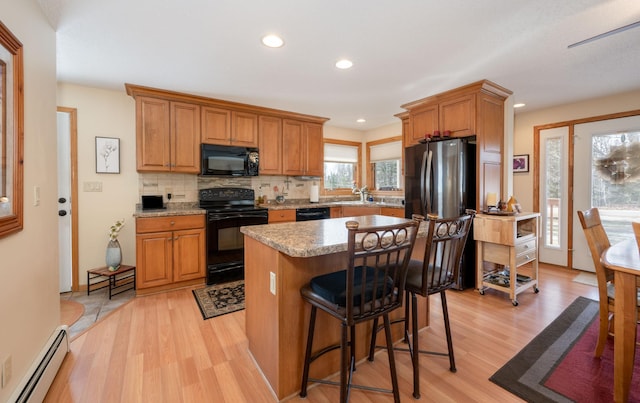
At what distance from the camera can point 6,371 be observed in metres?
1.33

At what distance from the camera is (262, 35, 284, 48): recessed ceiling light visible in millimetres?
2225

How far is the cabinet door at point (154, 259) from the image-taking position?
3.07m

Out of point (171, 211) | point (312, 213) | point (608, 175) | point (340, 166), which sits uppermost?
point (340, 166)

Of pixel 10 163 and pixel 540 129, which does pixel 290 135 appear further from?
pixel 540 129

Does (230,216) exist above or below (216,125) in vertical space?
below

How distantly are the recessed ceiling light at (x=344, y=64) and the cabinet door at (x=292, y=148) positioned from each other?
69.2 inches

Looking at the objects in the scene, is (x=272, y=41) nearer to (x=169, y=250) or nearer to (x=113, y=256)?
(x=169, y=250)

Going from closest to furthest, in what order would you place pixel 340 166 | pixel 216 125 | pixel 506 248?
pixel 506 248 < pixel 216 125 < pixel 340 166

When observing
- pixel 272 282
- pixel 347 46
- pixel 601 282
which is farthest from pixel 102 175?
pixel 601 282

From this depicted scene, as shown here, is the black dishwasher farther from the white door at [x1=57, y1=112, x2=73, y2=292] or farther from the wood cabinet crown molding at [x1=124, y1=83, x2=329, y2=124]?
the white door at [x1=57, y1=112, x2=73, y2=292]

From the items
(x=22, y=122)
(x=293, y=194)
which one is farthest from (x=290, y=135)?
(x=22, y=122)

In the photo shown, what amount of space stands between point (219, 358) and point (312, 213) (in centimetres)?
256

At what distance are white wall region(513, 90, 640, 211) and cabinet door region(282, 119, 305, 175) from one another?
3519mm

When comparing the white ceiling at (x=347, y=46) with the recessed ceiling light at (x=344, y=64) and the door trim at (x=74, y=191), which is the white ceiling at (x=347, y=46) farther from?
the door trim at (x=74, y=191)
